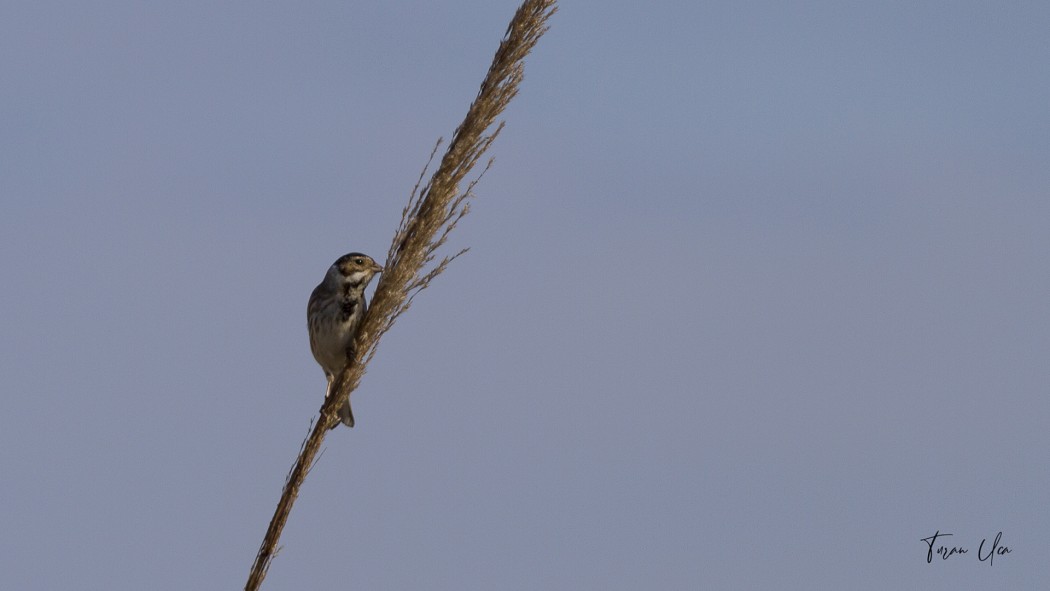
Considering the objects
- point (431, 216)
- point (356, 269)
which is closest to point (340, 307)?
point (356, 269)

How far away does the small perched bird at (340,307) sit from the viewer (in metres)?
6.76

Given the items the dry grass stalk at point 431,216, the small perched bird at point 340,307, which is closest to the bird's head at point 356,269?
the small perched bird at point 340,307

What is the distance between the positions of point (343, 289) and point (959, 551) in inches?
136

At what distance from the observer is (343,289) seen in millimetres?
6844

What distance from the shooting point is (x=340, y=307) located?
22.3 ft

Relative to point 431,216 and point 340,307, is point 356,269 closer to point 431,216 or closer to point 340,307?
point 340,307

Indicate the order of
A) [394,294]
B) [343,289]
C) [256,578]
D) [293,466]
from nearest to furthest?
[256,578]
[293,466]
[394,294]
[343,289]

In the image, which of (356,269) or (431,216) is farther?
(356,269)

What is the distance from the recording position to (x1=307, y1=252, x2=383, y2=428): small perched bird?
6.76 meters

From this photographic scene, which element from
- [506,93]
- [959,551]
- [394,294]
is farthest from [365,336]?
[959,551]

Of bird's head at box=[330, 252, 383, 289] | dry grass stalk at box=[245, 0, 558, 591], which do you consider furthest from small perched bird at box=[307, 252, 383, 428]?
dry grass stalk at box=[245, 0, 558, 591]

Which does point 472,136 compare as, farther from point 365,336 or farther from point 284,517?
point 284,517

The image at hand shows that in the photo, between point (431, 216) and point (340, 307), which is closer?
point (431, 216)

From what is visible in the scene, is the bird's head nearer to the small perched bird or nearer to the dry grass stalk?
the small perched bird
